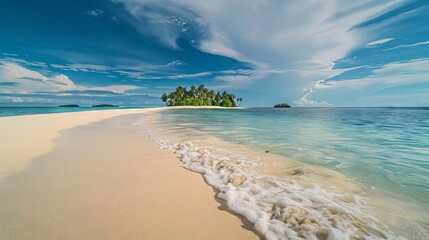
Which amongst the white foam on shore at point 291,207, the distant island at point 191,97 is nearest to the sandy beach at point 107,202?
the white foam on shore at point 291,207

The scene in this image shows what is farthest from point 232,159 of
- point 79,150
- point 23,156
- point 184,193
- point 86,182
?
point 23,156

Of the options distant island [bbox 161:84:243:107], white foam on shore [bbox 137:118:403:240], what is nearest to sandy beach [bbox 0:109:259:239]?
white foam on shore [bbox 137:118:403:240]

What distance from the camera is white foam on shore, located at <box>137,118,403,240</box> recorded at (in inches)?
88.1

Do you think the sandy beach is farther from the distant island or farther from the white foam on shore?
the distant island

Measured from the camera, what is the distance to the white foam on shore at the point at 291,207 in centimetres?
224

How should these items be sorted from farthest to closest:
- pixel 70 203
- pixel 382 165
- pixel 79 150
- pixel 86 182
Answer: pixel 79 150
pixel 382 165
pixel 86 182
pixel 70 203

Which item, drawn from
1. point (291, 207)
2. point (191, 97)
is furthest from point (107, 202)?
point (191, 97)

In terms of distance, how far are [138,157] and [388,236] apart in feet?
16.7

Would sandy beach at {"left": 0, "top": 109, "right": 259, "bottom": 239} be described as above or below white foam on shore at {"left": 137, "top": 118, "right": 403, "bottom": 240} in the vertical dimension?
below

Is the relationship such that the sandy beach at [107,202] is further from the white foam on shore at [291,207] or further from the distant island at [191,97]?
the distant island at [191,97]

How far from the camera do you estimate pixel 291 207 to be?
2.64 meters

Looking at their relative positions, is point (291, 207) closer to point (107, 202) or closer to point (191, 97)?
point (107, 202)

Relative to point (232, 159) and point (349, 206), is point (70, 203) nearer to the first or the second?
point (232, 159)

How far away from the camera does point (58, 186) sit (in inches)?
129
